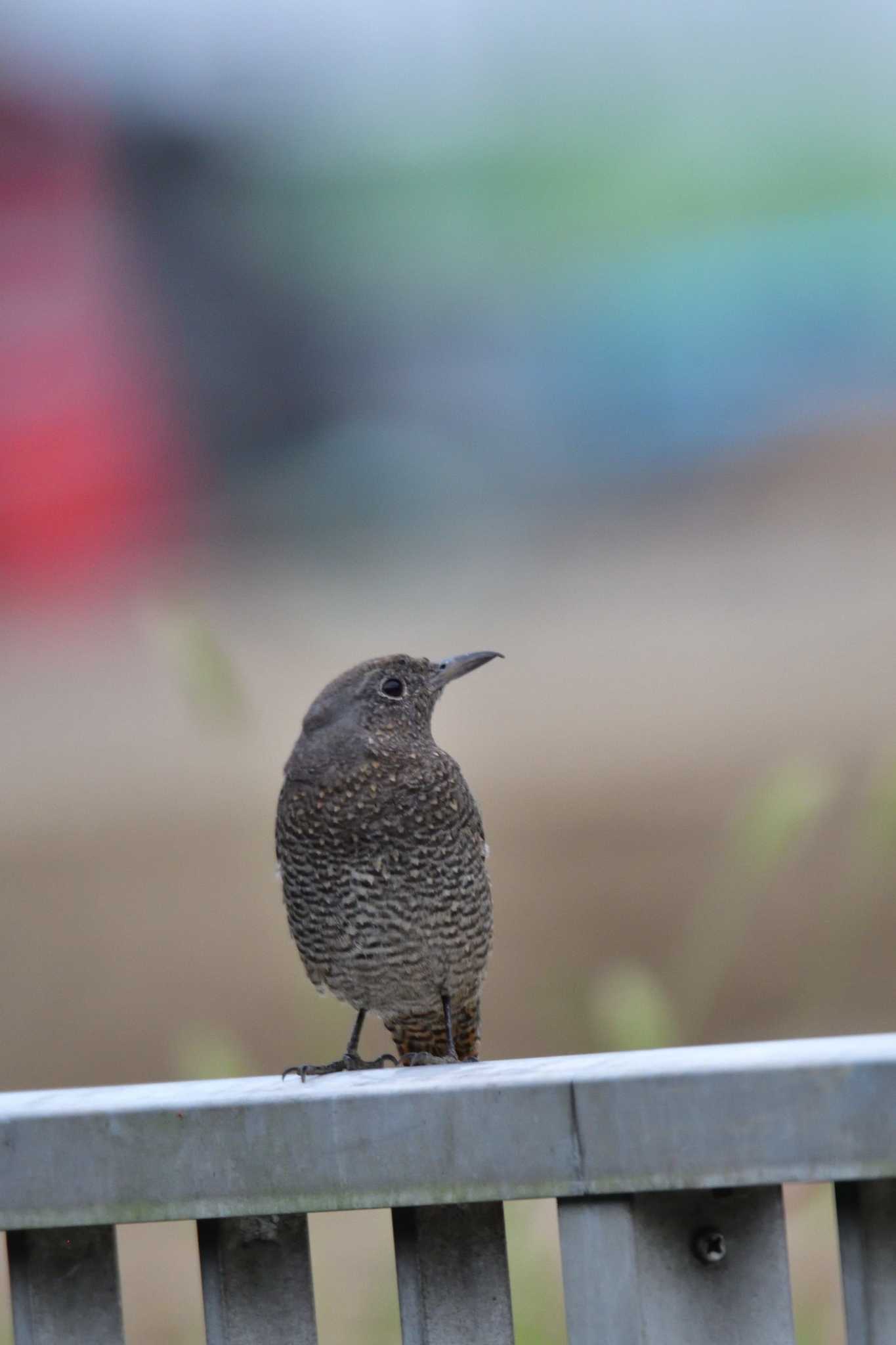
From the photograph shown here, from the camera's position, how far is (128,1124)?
117 centimetres

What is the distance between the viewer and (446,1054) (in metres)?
2.25

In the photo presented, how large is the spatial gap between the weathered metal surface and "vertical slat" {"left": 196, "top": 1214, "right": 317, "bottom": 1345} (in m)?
0.05

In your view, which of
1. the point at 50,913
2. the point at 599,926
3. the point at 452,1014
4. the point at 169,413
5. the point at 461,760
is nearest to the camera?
the point at 452,1014

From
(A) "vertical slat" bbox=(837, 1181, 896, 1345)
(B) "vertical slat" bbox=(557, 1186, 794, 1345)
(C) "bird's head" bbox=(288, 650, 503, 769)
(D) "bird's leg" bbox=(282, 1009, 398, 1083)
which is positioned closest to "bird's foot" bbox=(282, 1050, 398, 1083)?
→ (D) "bird's leg" bbox=(282, 1009, 398, 1083)

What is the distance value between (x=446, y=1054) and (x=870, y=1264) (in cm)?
120

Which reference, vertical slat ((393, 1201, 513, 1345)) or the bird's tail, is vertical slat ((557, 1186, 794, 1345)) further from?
the bird's tail

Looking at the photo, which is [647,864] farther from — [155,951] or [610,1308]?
[610,1308]

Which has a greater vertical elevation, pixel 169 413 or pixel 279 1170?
pixel 169 413

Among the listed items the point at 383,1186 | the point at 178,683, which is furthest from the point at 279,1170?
the point at 178,683

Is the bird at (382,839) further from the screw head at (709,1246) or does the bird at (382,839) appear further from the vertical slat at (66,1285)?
the screw head at (709,1246)

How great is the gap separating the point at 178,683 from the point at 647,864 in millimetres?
4121

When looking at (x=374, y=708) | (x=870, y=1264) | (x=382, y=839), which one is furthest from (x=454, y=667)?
(x=870, y=1264)

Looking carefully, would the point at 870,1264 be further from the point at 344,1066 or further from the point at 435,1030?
the point at 435,1030

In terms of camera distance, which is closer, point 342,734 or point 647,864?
point 342,734
